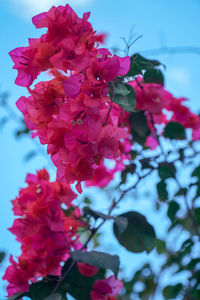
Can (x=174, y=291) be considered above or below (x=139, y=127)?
below

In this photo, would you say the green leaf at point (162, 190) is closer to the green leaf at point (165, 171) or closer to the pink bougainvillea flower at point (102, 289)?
the green leaf at point (165, 171)

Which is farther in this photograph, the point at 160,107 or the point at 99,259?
the point at 160,107

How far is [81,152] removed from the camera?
512 mm

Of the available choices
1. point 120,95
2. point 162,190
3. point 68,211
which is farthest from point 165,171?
point 120,95

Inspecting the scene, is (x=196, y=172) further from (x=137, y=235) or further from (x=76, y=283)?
(x=76, y=283)

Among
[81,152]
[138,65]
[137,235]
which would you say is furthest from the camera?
[137,235]

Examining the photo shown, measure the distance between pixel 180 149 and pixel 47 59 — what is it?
2.10ft

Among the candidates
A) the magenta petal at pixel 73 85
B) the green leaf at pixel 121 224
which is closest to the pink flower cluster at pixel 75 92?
the magenta petal at pixel 73 85

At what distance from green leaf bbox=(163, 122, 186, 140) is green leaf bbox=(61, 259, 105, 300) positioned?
48 centimetres

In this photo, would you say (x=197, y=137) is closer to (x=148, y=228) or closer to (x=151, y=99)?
(x=151, y=99)

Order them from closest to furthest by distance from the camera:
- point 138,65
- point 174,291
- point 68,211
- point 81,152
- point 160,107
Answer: point 81,152
point 138,65
point 68,211
point 160,107
point 174,291

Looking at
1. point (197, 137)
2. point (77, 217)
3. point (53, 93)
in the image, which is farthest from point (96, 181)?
point (53, 93)

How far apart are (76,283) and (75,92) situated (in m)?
0.50

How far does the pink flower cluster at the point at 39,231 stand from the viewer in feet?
2.61
